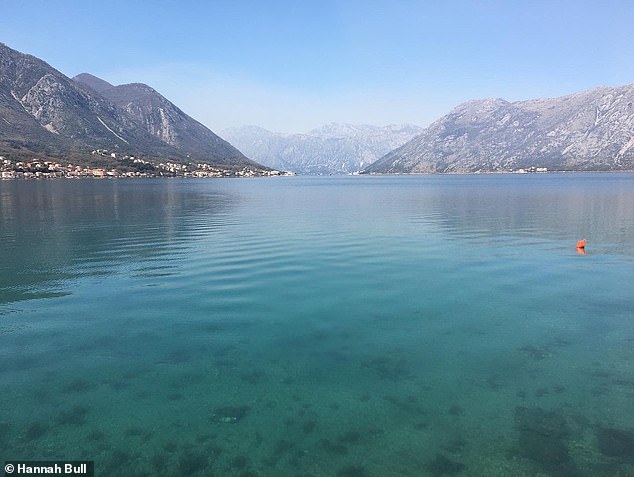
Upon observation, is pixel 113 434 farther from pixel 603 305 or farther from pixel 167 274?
pixel 603 305

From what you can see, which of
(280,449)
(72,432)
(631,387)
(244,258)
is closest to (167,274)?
(244,258)

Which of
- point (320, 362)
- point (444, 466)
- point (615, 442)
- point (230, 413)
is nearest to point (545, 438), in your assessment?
point (615, 442)

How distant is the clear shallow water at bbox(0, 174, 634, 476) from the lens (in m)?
12.6

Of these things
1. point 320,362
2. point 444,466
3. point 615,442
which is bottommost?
point 444,466

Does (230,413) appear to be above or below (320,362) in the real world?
below

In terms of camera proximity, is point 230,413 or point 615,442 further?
point 230,413

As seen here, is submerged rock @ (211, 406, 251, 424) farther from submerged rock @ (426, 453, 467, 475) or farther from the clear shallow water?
submerged rock @ (426, 453, 467, 475)

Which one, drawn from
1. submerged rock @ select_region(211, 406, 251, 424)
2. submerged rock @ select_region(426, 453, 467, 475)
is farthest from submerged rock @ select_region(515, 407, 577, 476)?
submerged rock @ select_region(211, 406, 251, 424)

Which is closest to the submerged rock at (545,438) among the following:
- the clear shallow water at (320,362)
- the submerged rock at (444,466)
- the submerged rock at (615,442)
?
the clear shallow water at (320,362)

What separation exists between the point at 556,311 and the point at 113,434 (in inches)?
941

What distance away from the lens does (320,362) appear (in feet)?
59.8

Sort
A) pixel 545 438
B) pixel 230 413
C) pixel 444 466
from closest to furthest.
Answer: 1. pixel 444 466
2. pixel 545 438
3. pixel 230 413

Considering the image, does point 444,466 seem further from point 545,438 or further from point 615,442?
point 615,442

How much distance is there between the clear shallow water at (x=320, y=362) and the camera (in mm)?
12578
